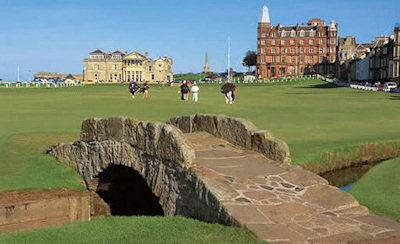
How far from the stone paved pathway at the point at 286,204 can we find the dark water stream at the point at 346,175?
6.27m

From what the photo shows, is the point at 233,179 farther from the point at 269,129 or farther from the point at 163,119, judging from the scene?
the point at 163,119

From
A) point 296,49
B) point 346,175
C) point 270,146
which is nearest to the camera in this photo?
point 270,146

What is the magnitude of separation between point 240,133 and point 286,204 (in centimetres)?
391

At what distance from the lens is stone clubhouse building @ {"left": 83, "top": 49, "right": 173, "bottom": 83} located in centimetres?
16450

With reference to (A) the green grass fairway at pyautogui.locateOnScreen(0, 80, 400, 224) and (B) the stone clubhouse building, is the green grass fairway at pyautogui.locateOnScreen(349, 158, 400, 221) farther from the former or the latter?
(B) the stone clubhouse building

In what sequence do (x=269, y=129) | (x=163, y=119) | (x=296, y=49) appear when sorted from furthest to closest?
(x=296, y=49) < (x=163, y=119) < (x=269, y=129)

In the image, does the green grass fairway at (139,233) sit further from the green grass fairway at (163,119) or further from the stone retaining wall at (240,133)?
the green grass fairway at (163,119)

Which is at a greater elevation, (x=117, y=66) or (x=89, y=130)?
(x=117, y=66)

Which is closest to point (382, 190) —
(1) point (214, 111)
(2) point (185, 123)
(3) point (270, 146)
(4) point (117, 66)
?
(3) point (270, 146)

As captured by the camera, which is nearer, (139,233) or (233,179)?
(139,233)

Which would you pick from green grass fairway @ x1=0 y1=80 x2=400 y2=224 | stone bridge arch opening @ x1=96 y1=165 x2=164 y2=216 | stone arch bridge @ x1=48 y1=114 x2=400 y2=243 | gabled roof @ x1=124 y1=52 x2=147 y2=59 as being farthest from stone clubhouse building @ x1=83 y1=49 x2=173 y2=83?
stone arch bridge @ x1=48 y1=114 x2=400 y2=243

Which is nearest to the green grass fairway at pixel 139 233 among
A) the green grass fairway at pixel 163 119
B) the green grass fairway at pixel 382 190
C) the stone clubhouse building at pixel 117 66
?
the green grass fairway at pixel 382 190

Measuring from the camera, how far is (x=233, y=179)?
33.4 feet

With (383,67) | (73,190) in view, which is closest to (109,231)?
(73,190)
